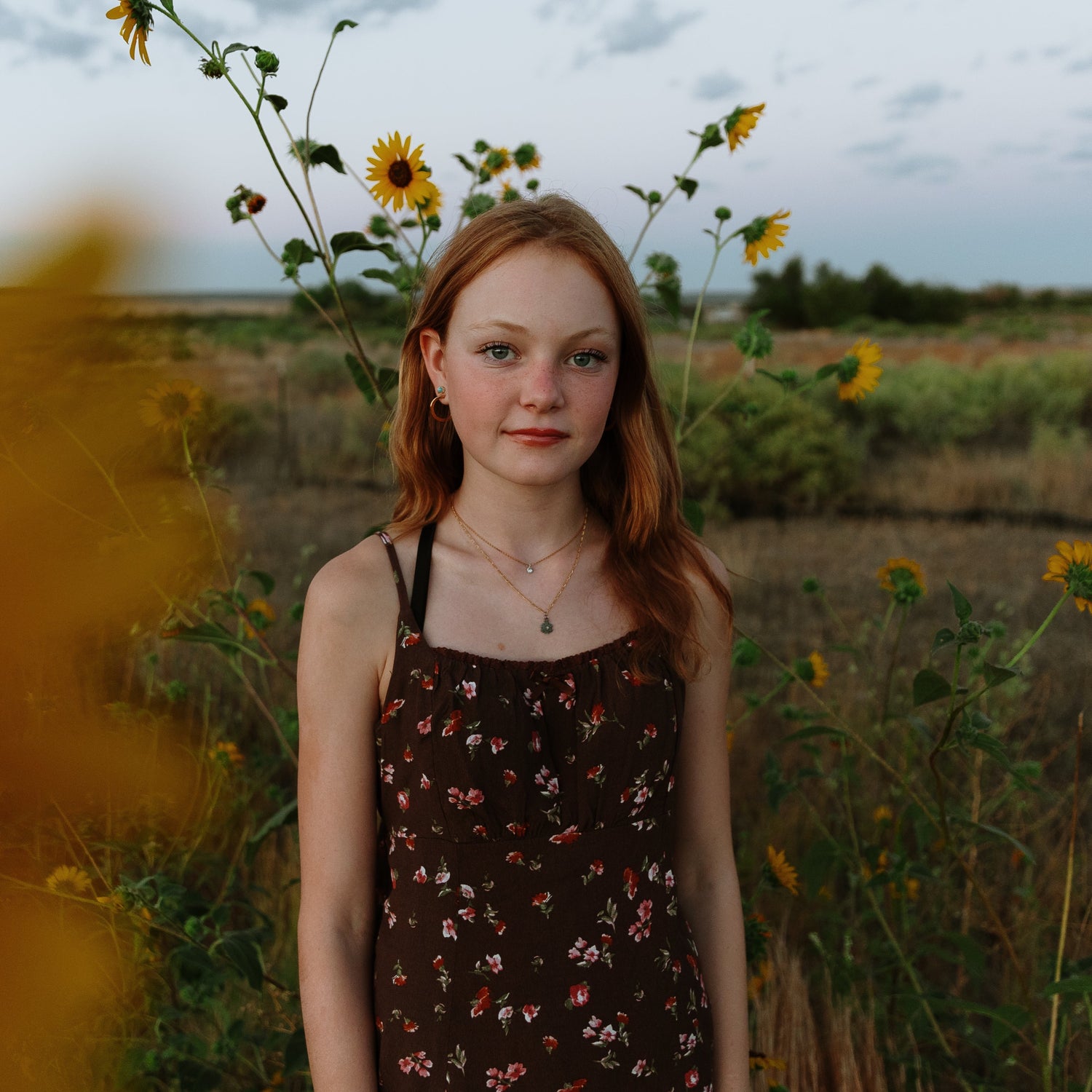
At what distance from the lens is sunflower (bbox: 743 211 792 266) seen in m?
1.72

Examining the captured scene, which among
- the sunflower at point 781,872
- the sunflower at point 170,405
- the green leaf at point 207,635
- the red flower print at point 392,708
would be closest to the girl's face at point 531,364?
the red flower print at point 392,708

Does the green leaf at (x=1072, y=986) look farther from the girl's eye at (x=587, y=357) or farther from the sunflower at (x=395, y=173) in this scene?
the sunflower at (x=395, y=173)

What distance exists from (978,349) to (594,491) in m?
13.4

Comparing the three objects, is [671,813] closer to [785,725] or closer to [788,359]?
[785,725]

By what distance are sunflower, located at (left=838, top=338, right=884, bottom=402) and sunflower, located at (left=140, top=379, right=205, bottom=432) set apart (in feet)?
3.53

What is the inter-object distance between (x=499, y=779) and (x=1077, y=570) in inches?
32.4

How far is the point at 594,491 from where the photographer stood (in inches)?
56.0

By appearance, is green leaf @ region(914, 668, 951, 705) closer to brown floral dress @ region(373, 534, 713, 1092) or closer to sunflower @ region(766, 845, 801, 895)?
brown floral dress @ region(373, 534, 713, 1092)

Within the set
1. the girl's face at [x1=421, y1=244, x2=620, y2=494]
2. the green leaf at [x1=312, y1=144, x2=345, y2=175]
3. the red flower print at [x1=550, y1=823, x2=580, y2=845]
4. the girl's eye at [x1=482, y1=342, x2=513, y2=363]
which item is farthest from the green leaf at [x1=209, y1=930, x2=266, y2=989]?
the green leaf at [x1=312, y1=144, x2=345, y2=175]

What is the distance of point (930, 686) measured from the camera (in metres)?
1.21

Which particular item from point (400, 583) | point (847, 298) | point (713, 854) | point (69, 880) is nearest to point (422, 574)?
point (400, 583)

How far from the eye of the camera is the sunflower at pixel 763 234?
1722mm

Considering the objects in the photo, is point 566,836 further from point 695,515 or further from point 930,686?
point 695,515

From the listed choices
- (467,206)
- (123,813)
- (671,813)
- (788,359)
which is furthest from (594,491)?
(788,359)
